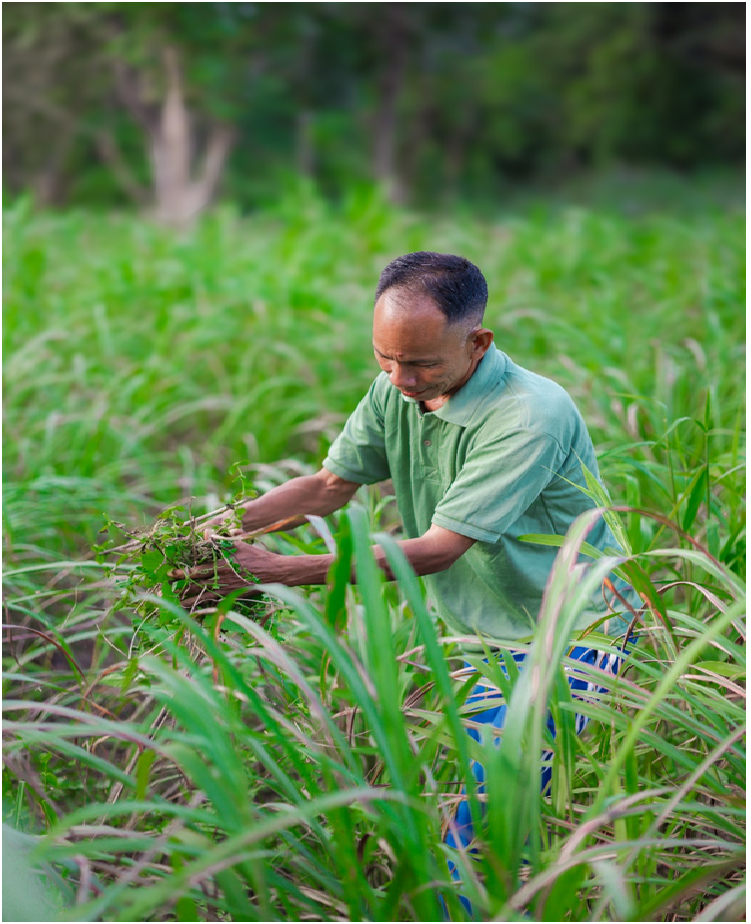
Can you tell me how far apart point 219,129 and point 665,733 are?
14039 millimetres

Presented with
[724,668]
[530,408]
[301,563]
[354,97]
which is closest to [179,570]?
[301,563]

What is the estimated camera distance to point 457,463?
1777mm

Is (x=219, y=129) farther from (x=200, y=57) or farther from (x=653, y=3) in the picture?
(x=653, y=3)

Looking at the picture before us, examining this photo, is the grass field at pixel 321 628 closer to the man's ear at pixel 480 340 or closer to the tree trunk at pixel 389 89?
the man's ear at pixel 480 340

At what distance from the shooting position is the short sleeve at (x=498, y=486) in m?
1.58

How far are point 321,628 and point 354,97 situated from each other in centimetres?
2057

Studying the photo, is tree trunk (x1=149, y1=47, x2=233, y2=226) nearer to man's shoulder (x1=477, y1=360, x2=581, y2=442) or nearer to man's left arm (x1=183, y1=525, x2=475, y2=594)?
man's shoulder (x1=477, y1=360, x2=581, y2=442)

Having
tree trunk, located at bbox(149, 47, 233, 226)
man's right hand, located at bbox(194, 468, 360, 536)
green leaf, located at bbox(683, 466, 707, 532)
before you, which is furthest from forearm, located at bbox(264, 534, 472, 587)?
tree trunk, located at bbox(149, 47, 233, 226)

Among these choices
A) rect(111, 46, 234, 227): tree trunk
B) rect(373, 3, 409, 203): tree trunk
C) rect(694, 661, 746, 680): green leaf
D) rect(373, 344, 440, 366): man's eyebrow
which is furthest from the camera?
rect(373, 3, 409, 203): tree trunk

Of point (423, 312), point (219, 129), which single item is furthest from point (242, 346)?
point (219, 129)

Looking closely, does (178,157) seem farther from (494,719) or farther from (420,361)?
(494,719)

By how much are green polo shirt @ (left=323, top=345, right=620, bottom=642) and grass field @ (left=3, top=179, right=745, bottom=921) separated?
0.61 feet

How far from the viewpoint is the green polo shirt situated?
1597 millimetres

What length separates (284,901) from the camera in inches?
50.8
